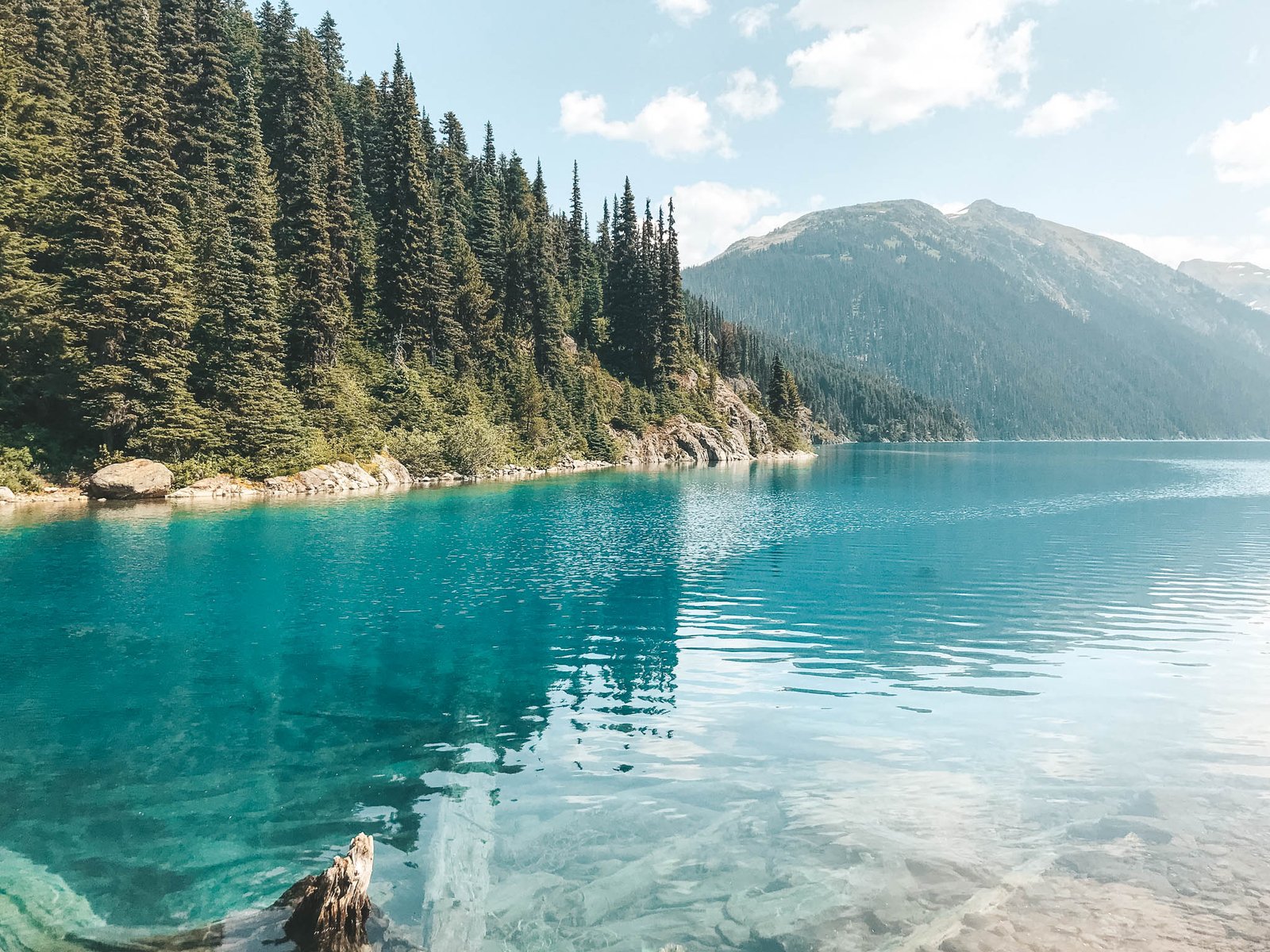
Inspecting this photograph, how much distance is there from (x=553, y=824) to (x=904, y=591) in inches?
860

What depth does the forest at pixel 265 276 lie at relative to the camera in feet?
167

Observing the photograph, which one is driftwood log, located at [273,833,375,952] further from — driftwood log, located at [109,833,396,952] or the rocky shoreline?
the rocky shoreline

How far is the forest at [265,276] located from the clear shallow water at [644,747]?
24.7 m

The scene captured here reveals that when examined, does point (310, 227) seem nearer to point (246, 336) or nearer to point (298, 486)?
point (246, 336)

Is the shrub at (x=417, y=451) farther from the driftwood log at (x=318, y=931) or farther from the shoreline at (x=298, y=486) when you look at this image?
the driftwood log at (x=318, y=931)

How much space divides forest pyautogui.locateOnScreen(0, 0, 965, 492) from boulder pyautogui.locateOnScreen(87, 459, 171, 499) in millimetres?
2642

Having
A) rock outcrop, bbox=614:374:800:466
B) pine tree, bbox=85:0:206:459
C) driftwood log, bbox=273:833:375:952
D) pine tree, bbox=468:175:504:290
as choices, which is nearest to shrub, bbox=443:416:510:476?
pine tree, bbox=85:0:206:459

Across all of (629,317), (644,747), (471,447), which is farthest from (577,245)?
(644,747)

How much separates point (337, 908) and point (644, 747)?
7.06 m

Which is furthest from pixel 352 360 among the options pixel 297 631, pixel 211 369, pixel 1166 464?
pixel 1166 464

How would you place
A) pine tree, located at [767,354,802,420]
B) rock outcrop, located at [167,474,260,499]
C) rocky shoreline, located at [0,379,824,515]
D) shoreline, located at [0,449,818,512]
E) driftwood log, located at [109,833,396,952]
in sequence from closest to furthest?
driftwood log, located at [109,833,396,952]
shoreline, located at [0,449,818,512]
rocky shoreline, located at [0,379,824,515]
rock outcrop, located at [167,474,260,499]
pine tree, located at [767,354,802,420]

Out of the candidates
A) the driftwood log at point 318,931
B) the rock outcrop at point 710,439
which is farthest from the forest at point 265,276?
the driftwood log at point 318,931

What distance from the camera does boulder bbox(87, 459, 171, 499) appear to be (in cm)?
4941

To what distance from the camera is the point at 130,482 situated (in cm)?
4988
